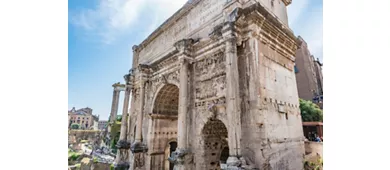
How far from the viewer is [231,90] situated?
175 inches

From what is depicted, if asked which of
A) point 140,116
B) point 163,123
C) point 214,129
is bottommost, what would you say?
point 163,123

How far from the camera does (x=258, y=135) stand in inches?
163

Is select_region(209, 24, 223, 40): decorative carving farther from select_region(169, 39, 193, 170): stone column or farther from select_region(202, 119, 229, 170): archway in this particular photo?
select_region(202, 119, 229, 170): archway

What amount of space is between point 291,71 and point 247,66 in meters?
2.19

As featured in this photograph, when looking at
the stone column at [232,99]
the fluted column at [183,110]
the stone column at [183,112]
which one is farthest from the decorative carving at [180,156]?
the stone column at [232,99]

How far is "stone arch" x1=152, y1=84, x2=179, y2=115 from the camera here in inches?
321

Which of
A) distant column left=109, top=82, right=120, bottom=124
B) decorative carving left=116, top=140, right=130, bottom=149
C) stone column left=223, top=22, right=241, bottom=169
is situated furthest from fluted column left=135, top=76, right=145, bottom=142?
distant column left=109, top=82, right=120, bottom=124

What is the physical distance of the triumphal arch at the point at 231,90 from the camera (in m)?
4.30

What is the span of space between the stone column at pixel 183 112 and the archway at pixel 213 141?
569mm

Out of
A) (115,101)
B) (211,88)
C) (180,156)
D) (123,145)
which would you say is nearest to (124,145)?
(123,145)

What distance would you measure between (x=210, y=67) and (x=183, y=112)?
4.99 ft

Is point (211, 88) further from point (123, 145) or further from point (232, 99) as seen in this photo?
point (123, 145)
